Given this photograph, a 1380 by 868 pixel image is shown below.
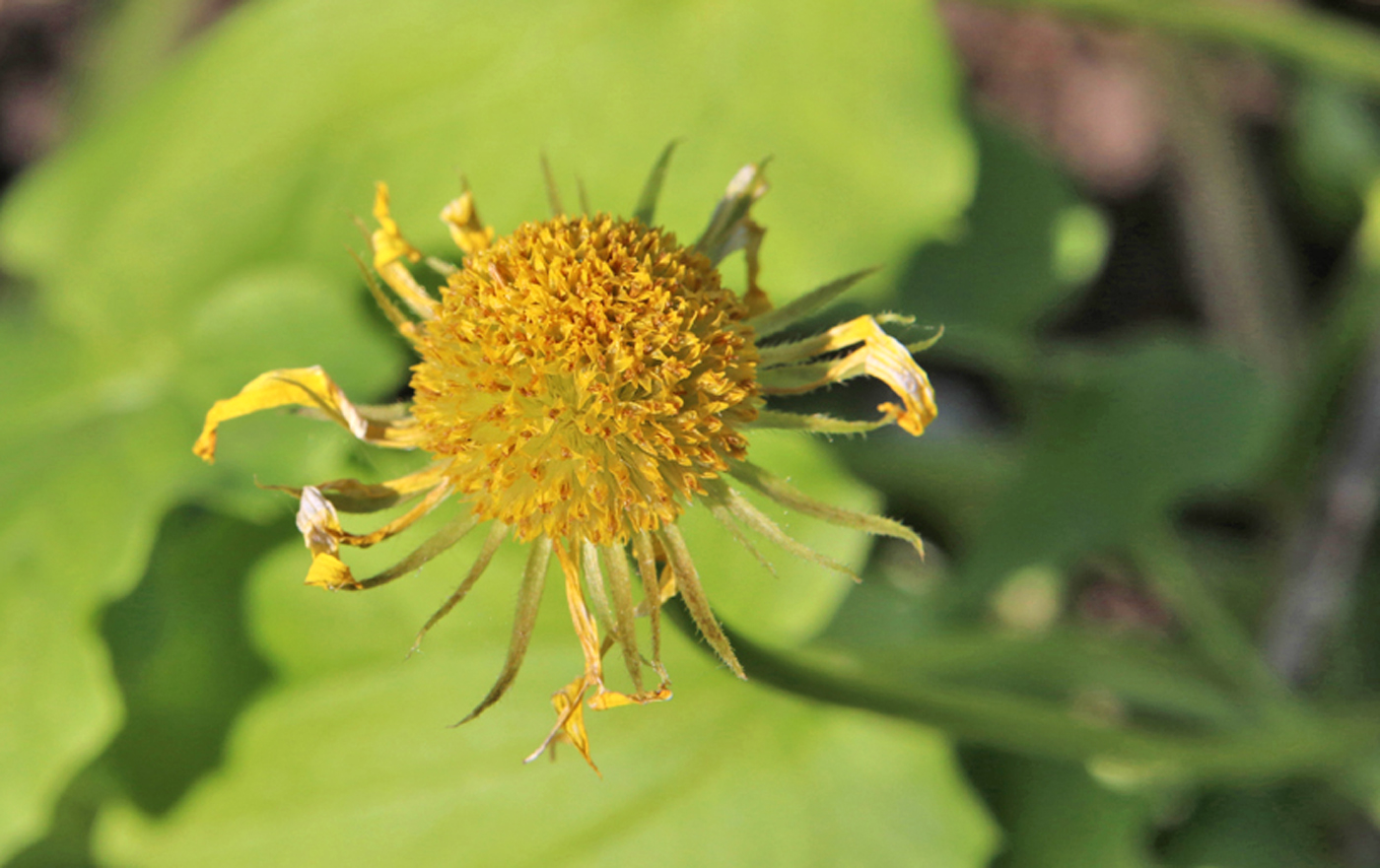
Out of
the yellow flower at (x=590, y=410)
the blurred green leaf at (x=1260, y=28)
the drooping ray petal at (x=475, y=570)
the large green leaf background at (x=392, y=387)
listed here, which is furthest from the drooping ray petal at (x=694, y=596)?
the blurred green leaf at (x=1260, y=28)

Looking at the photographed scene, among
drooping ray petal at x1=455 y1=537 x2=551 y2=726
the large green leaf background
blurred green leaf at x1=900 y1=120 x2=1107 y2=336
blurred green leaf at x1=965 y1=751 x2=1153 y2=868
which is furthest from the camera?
blurred green leaf at x1=900 y1=120 x2=1107 y2=336

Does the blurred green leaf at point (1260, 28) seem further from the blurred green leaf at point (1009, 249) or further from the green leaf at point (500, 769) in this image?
the green leaf at point (500, 769)

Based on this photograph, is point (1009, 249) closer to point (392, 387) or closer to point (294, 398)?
point (392, 387)

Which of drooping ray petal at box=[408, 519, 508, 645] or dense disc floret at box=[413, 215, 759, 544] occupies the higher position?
dense disc floret at box=[413, 215, 759, 544]

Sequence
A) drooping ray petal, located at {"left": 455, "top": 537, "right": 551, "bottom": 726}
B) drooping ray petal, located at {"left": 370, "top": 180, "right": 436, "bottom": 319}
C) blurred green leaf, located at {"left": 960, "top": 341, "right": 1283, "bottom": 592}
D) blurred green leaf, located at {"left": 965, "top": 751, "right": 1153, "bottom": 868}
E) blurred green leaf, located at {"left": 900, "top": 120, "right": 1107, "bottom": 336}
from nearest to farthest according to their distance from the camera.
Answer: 1. drooping ray petal, located at {"left": 455, "top": 537, "right": 551, "bottom": 726}
2. drooping ray petal, located at {"left": 370, "top": 180, "right": 436, "bottom": 319}
3. blurred green leaf, located at {"left": 965, "top": 751, "right": 1153, "bottom": 868}
4. blurred green leaf, located at {"left": 960, "top": 341, "right": 1283, "bottom": 592}
5. blurred green leaf, located at {"left": 900, "top": 120, "right": 1107, "bottom": 336}

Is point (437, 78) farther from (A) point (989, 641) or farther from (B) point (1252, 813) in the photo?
(B) point (1252, 813)

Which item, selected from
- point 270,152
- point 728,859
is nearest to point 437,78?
point 270,152

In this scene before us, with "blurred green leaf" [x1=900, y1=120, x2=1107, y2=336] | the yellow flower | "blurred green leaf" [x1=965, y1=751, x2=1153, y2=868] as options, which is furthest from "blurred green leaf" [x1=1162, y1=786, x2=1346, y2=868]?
the yellow flower

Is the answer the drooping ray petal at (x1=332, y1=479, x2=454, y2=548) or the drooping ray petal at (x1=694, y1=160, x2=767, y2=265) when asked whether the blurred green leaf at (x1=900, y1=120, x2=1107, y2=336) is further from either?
the drooping ray petal at (x1=332, y1=479, x2=454, y2=548)
